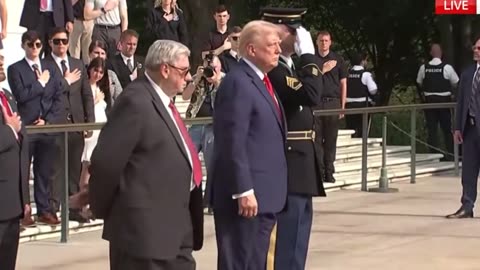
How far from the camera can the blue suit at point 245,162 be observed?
7.30 metres

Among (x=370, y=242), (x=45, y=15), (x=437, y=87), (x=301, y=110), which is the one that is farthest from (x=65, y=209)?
(x=437, y=87)

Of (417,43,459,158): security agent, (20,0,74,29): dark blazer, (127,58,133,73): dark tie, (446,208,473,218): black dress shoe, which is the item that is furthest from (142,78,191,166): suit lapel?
(417,43,459,158): security agent

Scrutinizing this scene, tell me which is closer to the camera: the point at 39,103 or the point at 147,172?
the point at 147,172

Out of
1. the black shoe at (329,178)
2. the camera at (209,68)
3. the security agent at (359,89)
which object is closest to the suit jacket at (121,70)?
the camera at (209,68)

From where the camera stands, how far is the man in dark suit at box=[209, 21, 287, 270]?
7.29 meters

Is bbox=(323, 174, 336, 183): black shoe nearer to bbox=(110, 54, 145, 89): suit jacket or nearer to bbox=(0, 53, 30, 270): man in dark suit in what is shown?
bbox=(110, 54, 145, 89): suit jacket

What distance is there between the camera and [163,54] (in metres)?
6.46

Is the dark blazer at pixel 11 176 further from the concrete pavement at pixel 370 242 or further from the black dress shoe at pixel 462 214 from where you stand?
the black dress shoe at pixel 462 214

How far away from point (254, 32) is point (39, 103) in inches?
196

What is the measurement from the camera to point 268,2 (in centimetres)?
3678

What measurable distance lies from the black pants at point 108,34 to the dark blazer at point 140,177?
9.02m

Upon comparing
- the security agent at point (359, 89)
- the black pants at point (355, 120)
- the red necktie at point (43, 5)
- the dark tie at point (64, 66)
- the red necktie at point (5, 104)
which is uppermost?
the red necktie at point (43, 5)

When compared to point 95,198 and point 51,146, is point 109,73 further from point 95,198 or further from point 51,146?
point 95,198

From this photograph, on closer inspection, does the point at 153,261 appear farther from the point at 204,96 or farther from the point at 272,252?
the point at 204,96
